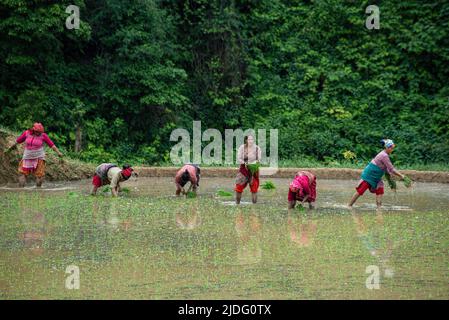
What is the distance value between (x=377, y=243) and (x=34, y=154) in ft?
34.6

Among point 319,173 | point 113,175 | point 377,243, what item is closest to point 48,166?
point 113,175

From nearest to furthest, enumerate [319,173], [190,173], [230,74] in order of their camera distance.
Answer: [190,173]
[319,173]
[230,74]

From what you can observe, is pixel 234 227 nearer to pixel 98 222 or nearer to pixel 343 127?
pixel 98 222

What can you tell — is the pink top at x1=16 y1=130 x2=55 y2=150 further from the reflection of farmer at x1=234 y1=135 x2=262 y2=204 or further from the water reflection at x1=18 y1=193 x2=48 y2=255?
the reflection of farmer at x1=234 y1=135 x2=262 y2=204

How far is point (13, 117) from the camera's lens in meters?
27.2

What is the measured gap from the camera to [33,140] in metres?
21.5

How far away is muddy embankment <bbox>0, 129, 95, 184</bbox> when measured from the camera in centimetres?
2275

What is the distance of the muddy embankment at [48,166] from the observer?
2275cm

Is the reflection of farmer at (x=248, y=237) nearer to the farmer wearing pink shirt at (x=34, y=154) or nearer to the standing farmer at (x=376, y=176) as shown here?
the standing farmer at (x=376, y=176)

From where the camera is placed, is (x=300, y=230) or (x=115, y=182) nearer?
(x=300, y=230)

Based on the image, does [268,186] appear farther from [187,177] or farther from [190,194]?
[187,177]

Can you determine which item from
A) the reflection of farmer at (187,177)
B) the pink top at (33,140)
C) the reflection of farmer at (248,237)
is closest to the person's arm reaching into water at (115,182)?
the reflection of farmer at (187,177)

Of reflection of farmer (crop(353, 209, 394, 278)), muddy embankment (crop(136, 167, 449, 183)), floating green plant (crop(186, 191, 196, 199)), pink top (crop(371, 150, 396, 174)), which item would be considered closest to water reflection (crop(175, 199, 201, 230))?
floating green plant (crop(186, 191, 196, 199))
